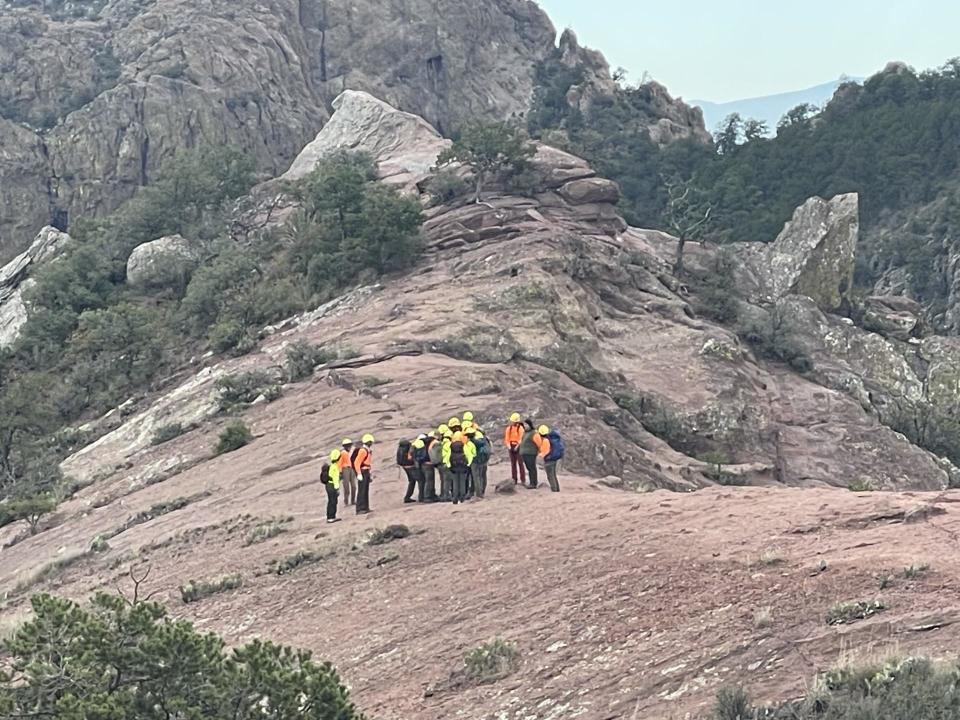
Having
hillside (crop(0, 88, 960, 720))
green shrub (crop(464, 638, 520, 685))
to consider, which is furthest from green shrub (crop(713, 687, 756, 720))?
green shrub (crop(464, 638, 520, 685))

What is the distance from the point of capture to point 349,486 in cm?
2084

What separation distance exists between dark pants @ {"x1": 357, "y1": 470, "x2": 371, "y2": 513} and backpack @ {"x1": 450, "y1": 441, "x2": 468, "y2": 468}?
151 cm

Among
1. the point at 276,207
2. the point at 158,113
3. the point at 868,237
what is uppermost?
the point at 158,113

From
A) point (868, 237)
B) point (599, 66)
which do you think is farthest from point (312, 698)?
point (599, 66)

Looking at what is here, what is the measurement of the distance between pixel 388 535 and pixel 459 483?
2.41 meters

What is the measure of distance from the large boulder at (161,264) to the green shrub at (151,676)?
40.3 metres

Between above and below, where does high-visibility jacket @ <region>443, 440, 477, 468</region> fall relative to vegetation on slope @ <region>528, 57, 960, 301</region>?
below

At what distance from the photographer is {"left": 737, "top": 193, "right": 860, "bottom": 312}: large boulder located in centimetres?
4691

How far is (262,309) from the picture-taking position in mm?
39531

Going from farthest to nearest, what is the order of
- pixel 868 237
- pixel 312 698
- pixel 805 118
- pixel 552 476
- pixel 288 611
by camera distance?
1. pixel 805 118
2. pixel 868 237
3. pixel 552 476
4. pixel 288 611
5. pixel 312 698

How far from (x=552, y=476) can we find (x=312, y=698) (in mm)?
10912

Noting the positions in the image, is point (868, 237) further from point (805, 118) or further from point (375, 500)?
point (375, 500)

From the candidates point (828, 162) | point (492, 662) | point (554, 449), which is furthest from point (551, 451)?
point (828, 162)

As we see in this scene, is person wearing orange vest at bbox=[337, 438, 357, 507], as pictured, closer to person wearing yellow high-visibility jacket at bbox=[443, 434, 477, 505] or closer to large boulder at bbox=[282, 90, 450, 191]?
person wearing yellow high-visibility jacket at bbox=[443, 434, 477, 505]
